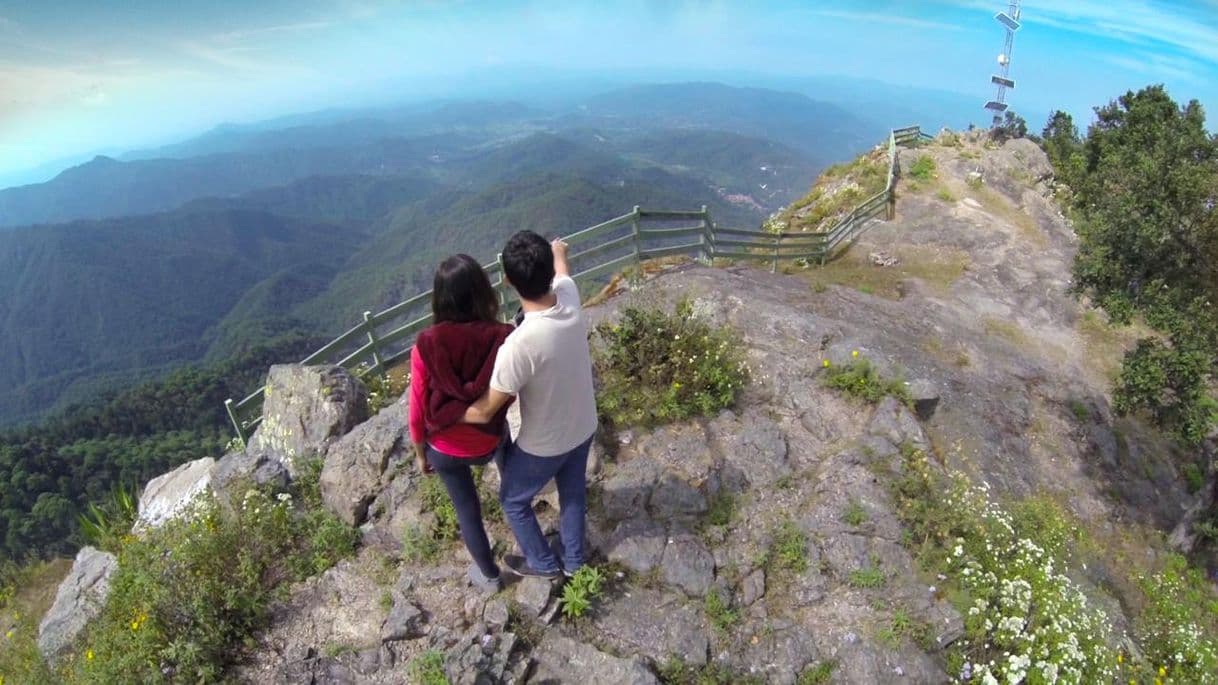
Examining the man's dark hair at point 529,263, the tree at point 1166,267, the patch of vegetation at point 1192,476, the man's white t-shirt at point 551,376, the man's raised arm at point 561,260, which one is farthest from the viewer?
the patch of vegetation at point 1192,476

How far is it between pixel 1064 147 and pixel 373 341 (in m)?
38.3

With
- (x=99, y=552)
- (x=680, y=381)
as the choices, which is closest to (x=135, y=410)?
(x=99, y=552)

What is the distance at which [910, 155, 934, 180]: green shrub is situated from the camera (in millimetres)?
22672

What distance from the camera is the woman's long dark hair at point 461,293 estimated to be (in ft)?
11.4

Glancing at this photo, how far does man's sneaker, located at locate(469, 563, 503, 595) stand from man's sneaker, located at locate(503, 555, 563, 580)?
17 cm

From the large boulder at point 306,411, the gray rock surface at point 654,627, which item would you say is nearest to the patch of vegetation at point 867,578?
the gray rock surface at point 654,627

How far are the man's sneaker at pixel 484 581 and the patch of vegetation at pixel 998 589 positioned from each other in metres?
3.90

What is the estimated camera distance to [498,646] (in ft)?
14.6

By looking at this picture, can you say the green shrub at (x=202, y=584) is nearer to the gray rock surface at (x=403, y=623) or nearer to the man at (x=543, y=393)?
the gray rock surface at (x=403, y=623)

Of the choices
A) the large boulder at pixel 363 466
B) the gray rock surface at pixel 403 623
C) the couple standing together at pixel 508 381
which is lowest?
the gray rock surface at pixel 403 623

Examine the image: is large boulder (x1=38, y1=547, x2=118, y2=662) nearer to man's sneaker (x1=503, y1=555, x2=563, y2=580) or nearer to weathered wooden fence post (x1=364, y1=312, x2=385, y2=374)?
man's sneaker (x1=503, y1=555, x2=563, y2=580)

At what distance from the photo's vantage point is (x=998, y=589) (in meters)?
5.60

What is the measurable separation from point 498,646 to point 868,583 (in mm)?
3384

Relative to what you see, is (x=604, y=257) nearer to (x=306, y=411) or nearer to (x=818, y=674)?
(x=306, y=411)
